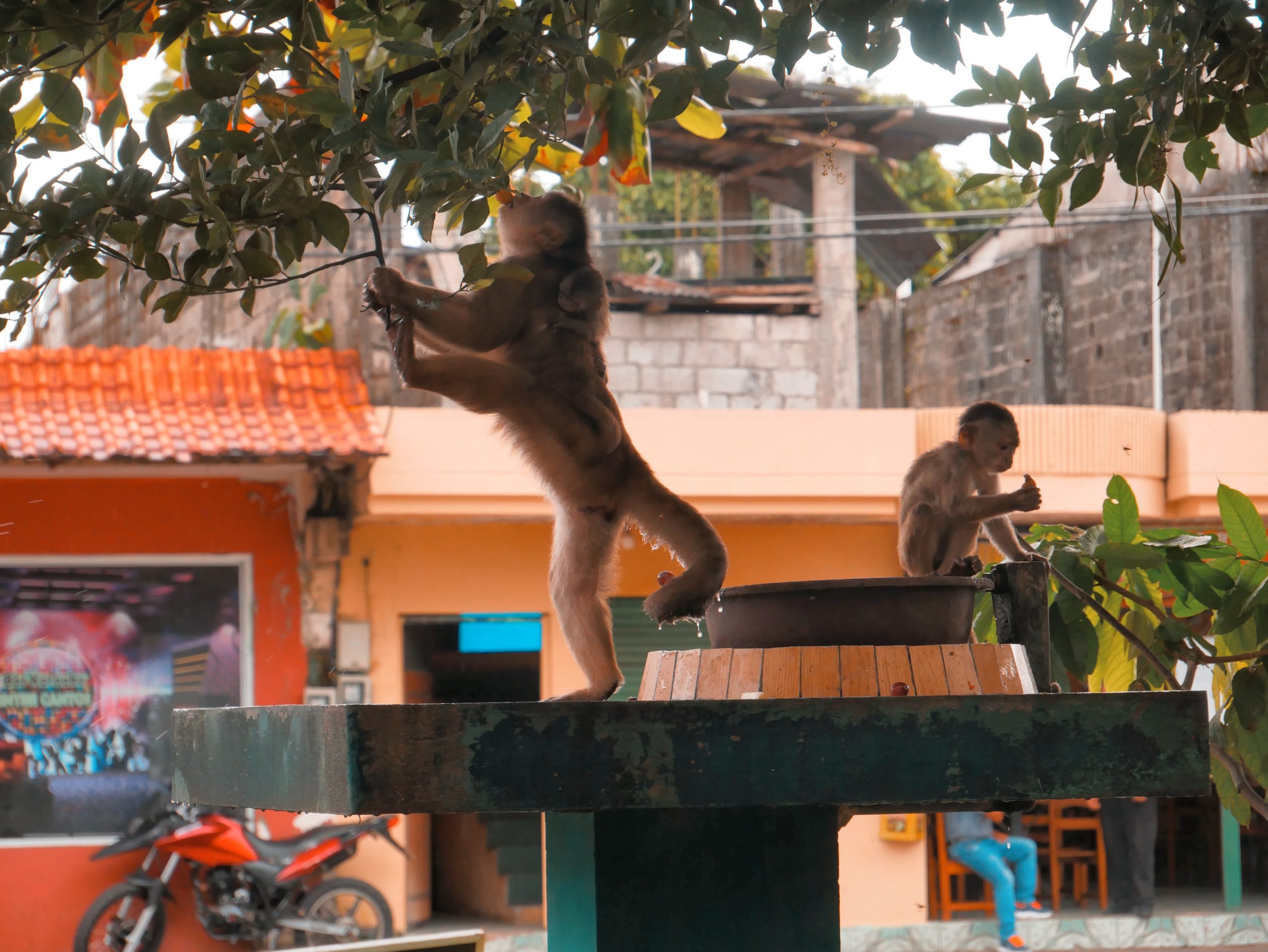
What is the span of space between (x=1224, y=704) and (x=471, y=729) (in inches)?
108

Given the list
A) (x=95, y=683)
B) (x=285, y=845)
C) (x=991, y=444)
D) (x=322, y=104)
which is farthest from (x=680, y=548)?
(x=95, y=683)

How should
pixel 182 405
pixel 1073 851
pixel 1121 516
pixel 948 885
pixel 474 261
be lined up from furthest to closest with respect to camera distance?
pixel 1073 851
pixel 948 885
pixel 182 405
pixel 1121 516
pixel 474 261

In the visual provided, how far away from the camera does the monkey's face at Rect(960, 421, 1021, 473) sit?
4.62 m

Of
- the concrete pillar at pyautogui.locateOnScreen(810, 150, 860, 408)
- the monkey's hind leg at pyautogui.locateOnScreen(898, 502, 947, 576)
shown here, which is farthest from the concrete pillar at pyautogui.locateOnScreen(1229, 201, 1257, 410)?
the monkey's hind leg at pyautogui.locateOnScreen(898, 502, 947, 576)

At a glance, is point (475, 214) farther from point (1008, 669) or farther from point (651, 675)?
point (1008, 669)

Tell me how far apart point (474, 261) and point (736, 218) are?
12275 mm

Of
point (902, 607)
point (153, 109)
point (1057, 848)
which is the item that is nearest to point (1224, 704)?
point (902, 607)

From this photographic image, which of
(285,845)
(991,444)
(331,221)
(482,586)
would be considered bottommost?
(285,845)

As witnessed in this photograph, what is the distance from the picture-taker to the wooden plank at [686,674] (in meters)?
2.61

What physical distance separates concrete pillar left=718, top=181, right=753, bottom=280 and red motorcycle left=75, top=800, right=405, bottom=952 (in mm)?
6504

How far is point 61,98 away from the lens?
96.0 inches

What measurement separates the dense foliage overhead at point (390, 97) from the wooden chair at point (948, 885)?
9.20 meters

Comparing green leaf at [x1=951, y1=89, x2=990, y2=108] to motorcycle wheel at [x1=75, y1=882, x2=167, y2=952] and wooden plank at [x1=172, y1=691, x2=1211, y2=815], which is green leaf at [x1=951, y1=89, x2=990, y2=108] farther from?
motorcycle wheel at [x1=75, y1=882, x2=167, y2=952]

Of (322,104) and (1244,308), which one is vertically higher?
(1244,308)
